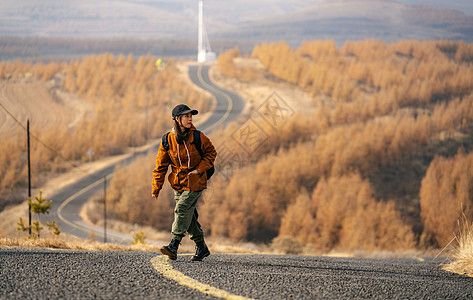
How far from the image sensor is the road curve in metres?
34.2

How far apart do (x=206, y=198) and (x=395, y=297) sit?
126ft

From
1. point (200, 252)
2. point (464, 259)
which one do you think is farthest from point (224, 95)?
point (200, 252)

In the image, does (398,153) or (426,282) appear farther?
(398,153)

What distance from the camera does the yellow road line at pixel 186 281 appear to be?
Answer: 14.7ft

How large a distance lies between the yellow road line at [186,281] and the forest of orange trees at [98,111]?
134 feet

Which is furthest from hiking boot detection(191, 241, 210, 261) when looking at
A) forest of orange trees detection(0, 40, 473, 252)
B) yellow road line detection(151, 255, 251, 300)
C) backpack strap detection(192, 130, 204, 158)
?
forest of orange trees detection(0, 40, 473, 252)

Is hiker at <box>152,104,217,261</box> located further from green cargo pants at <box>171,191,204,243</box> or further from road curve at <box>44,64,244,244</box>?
road curve at <box>44,64,244,244</box>

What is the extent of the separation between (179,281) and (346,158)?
1939 inches

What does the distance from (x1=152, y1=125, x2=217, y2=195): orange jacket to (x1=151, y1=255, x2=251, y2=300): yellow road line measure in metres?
0.96

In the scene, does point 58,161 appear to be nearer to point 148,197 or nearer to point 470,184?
point 148,197

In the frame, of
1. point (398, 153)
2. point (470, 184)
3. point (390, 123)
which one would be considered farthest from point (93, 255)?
point (390, 123)

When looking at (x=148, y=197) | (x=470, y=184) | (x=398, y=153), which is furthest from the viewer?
(x=398, y=153)

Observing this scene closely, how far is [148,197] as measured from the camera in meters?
42.7

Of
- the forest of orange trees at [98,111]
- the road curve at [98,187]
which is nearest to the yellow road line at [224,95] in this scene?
the road curve at [98,187]
